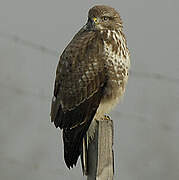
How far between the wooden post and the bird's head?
1.25 m

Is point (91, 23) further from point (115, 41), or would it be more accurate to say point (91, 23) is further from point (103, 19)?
point (115, 41)

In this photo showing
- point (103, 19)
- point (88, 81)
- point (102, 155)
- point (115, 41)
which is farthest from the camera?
point (103, 19)

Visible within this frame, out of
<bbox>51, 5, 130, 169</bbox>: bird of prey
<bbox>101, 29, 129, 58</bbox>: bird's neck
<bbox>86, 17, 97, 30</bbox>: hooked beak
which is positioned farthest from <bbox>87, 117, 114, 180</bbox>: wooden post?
<bbox>86, 17, 97, 30</bbox>: hooked beak

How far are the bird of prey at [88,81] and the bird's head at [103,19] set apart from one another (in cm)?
14

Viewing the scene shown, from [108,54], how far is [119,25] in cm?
55

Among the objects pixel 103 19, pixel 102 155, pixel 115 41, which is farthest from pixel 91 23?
pixel 102 155

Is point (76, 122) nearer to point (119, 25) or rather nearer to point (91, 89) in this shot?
point (91, 89)

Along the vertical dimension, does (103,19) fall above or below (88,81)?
above

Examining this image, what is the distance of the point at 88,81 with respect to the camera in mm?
6105

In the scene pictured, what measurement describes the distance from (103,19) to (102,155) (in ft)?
5.21

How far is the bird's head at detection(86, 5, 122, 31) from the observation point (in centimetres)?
643

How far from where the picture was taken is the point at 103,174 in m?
5.21

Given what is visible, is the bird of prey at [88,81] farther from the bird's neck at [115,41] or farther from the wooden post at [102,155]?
the wooden post at [102,155]
